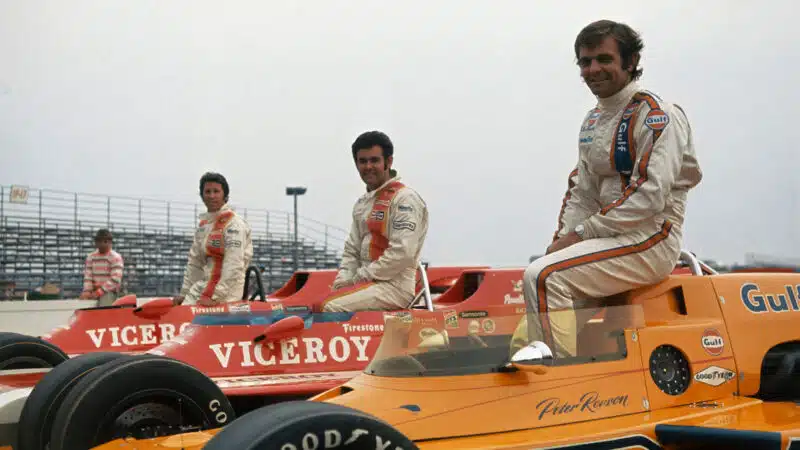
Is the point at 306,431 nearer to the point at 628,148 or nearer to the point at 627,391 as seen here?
the point at 627,391

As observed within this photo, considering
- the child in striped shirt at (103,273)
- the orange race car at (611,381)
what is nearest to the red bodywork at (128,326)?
the orange race car at (611,381)

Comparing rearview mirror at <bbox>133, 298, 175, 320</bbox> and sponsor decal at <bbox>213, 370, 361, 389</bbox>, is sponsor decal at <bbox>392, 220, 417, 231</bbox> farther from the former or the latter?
rearview mirror at <bbox>133, 298, 175, 320</bbox>

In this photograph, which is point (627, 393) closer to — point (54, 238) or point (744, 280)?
point (744, 280)

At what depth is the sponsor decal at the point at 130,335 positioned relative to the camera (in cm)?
762

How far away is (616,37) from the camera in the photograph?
13.5ft

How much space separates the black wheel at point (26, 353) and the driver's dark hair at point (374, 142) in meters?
2.76

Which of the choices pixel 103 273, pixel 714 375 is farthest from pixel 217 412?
pixel 103 273

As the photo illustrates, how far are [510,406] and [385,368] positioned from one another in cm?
56

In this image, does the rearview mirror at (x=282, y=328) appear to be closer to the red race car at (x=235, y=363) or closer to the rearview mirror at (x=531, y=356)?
the red race car at (x=235, y=363)

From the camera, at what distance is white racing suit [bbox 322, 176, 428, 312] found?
22.3 feet

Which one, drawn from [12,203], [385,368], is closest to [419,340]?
[385,368]

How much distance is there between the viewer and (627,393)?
3.60 metres

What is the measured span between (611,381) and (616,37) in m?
1.62

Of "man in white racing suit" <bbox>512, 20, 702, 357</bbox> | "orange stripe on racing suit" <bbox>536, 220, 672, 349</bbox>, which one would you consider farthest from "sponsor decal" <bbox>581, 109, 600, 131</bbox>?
"orange stripe on racing suit" <bbox>536, 220, 672, 349</bbox>
